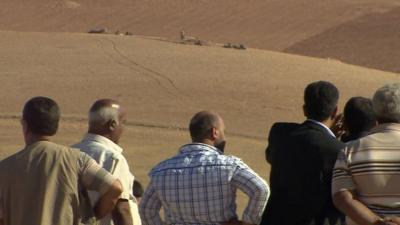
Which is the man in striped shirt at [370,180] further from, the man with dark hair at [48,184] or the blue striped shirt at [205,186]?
the man with dark hair at [48,184]

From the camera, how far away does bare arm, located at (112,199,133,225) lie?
5559 mm

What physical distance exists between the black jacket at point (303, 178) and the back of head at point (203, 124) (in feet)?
1.24

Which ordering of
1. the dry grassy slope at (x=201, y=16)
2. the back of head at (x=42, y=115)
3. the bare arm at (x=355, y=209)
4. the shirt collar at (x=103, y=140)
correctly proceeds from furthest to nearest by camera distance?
the dry grassy slope at (x=201, y=16) < the shirt collar at (x=103, y=140) < the back of head at (x=42, y=115) < the bare arm at (x=355, y=209)

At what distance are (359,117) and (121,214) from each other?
5.16ft

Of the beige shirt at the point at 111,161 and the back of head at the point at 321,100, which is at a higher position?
the back of head at the point at 321,100

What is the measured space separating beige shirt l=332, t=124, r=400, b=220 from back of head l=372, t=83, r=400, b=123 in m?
0.14

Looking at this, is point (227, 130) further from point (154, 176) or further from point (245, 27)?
point (245, 27)

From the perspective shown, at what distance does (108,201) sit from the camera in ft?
17.3

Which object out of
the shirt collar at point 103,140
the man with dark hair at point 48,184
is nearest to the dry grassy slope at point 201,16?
the shirt collar at point 103,140

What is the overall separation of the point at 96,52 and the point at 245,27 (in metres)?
21.2

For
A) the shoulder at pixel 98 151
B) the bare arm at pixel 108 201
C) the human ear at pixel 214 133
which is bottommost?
the bare arm at pixel 108 201

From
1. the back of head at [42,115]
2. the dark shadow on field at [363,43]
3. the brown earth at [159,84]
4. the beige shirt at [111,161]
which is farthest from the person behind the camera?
the dark shadow on field at [363,43]

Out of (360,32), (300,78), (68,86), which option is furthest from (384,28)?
(68,86)

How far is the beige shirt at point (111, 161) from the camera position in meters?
5.84
